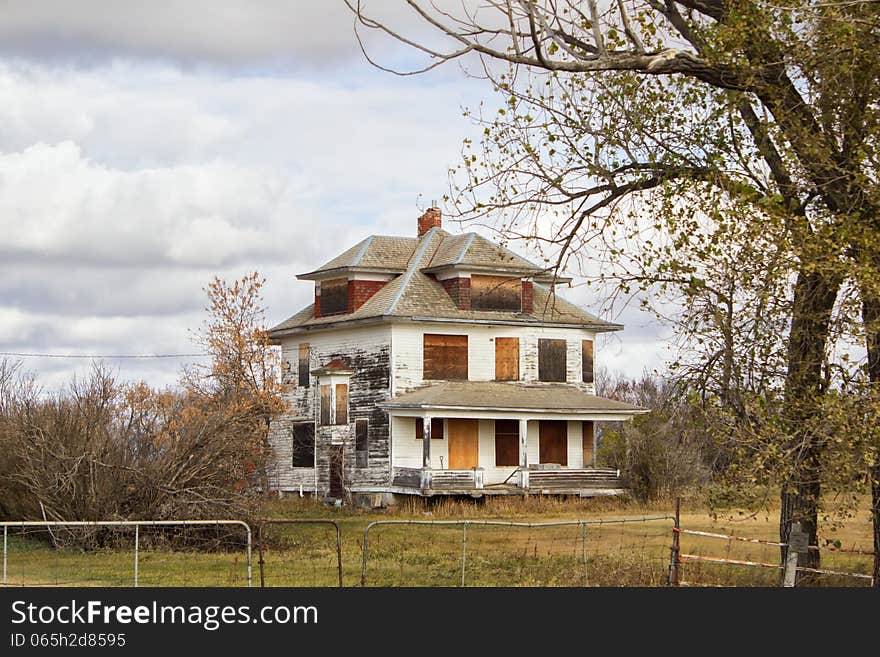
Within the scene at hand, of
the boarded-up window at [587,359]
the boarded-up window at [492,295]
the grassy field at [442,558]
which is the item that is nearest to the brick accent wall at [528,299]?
the boarded-up window at [492,295]

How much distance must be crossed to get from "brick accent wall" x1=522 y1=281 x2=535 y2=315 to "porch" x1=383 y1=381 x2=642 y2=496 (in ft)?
9.99

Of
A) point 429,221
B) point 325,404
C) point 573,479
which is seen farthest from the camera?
point 429,221

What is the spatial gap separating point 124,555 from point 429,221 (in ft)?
96.1

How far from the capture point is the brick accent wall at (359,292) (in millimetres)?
47062

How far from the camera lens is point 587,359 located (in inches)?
1908

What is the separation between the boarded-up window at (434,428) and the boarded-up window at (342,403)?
323 centimetres

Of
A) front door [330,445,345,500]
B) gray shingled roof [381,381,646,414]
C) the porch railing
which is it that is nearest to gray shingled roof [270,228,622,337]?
gray shingled roof [381,381,646,414]

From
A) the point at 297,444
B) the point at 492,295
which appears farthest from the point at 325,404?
the point at 492,295

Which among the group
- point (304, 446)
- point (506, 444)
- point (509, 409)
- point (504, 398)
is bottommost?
point (304, 446)

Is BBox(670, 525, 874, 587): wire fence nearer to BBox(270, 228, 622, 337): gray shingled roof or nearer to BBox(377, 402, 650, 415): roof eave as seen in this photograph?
BBox(377, 402, 650, 415): roof eave

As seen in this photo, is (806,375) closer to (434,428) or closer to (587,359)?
(434,428)

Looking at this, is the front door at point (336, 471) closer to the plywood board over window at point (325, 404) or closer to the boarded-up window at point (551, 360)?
the plywood board over window at point (325, 404)
